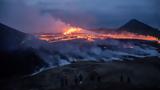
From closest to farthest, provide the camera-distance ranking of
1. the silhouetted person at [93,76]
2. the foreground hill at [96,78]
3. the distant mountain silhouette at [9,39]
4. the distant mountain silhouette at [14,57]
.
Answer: the foreground hill at [96,78]
the silhouetted person at [93,76]
the distant mountain silhouette at [14,57]
the distant mountain silhouette at [9,39]

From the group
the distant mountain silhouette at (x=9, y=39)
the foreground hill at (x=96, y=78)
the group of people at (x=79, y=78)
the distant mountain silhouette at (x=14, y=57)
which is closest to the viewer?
the foreground hill at (x=96, y=78)

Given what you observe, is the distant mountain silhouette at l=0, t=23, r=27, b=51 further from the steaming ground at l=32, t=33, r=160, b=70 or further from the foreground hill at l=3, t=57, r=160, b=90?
the foreground hill at l=3, t=57, r=160, b=90

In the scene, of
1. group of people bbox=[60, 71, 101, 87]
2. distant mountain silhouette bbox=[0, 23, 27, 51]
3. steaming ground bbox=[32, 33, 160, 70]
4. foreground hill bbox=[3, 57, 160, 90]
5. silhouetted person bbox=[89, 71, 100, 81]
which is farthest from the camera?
steaming ground bbox=[32, 33, 160, 70]

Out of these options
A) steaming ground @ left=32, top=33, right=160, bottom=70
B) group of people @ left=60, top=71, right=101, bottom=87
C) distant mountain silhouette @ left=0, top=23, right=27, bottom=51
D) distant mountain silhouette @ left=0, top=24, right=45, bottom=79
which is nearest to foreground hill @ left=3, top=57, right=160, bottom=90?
group of people @ left=60, top=71, right=101, bottom=87

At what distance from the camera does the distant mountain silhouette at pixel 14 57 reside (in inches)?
2601

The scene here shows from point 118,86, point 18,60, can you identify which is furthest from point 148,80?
point 18,60

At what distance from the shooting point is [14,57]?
7069 cm

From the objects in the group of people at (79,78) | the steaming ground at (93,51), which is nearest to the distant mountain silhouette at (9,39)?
the steaming ground at (93,51)

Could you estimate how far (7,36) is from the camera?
79.4 m

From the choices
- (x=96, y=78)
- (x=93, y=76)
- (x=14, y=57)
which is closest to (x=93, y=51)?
(x=14, y=57)

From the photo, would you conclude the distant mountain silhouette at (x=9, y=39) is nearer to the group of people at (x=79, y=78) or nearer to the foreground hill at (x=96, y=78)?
the foreground hill at (x=96, y=78)

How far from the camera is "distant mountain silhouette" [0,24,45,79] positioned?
66.1 m

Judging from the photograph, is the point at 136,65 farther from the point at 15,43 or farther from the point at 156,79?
the point at 15,43

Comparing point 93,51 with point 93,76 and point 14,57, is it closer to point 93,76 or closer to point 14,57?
point 14,57
